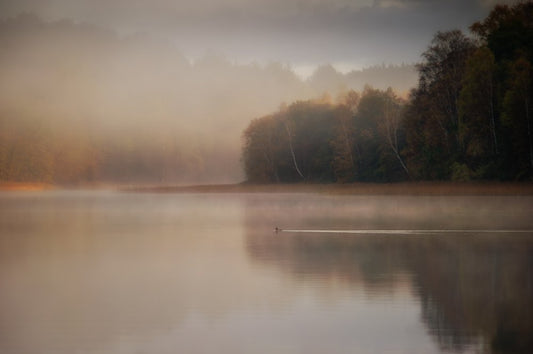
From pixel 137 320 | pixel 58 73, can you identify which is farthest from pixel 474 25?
pixel 58 73

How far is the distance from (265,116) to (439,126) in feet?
121

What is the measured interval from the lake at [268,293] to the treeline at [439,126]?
33412 millimetres

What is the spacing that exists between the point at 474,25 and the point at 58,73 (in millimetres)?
115155

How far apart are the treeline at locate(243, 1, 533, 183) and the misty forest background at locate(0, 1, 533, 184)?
0.12 metres

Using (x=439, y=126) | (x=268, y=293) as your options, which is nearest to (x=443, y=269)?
(x=268, y=293)

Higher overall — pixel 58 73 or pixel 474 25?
pixel 58 73

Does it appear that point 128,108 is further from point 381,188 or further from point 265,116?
point 381,188

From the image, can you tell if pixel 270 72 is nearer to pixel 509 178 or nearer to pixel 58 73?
pixel 58 73

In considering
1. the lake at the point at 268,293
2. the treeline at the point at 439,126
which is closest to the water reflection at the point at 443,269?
the lake at the point at 268,293

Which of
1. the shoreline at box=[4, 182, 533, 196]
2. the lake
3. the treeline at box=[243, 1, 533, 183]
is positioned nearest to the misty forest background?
the treeline at box=[243, 1, 533, 183]

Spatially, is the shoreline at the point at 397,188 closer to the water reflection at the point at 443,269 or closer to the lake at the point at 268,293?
→ the water reflection at the point at 443,269

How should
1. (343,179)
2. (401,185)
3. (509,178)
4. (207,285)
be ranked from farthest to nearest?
1. (343,179)
2. (401,185)
3. (509,178)
4. (207,285)

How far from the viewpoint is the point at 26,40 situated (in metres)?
192

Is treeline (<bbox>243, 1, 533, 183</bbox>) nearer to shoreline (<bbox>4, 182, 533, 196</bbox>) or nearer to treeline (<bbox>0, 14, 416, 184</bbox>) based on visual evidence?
shoreline (<bbox>4, 182, 533, 196</bbox>)
